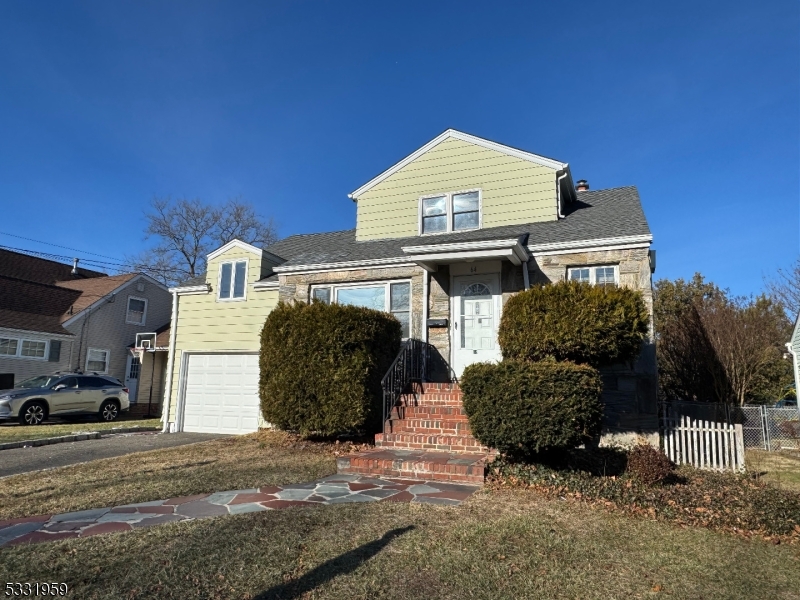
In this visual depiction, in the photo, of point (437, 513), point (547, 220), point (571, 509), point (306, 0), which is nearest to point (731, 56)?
point (547, 220)

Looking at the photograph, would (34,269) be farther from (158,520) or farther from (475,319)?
(158,520)

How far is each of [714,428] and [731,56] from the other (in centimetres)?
699

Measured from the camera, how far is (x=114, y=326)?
70.7 feet

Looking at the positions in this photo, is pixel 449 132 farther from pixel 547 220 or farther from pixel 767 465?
pixel 767 465

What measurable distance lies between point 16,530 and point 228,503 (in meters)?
1.77

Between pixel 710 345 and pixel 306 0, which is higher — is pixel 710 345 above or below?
below

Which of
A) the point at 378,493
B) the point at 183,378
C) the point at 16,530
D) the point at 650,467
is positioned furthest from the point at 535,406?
the point at 183,378

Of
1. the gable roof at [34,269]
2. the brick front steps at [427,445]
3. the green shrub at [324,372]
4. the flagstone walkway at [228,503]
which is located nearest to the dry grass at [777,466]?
the brick front steps at [427,445]

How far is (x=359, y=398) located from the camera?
26.5ft

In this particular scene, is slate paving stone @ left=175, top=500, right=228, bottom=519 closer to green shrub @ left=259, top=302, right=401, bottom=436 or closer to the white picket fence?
green shrub @ left=259, top=302, right=401, bottom=436

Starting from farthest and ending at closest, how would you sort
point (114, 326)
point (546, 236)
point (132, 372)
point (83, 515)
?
1. point (132, 372)
2. point (114, 326)
3. point (546, 236)
4. point (83, 515)

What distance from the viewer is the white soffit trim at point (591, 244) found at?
27.9 ft

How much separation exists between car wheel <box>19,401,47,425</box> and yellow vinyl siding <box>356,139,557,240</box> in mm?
11097

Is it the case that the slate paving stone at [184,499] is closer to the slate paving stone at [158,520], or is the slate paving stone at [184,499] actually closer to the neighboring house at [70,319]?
the slate paving stone at [158,520]
